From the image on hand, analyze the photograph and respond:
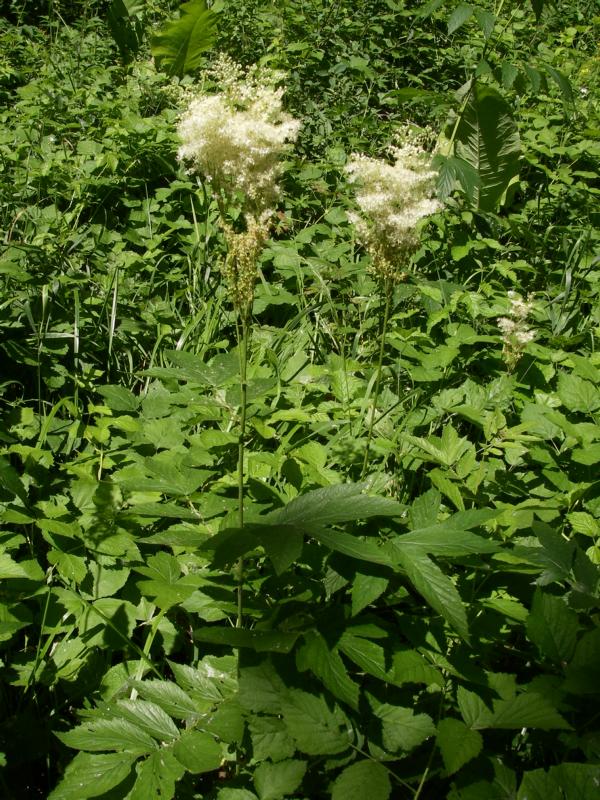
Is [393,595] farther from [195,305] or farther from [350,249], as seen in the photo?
[350,249]

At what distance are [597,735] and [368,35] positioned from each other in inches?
221

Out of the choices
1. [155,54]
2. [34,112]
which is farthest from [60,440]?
[155,54]

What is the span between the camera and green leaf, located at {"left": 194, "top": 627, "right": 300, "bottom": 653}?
1.23 metres

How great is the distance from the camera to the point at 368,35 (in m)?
5.55

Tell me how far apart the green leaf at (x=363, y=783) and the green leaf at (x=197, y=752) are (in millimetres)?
224

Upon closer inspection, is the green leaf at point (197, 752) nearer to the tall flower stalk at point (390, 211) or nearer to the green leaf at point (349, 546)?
the green leaf at point (349, 546)

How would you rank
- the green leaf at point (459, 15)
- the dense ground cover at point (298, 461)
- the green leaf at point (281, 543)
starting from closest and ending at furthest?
the green leaf at point (281, 543), the dense ground cover at point (298, 461), the green leaf at point (459, 15)

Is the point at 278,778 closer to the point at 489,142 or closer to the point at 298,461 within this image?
the point at 298,461

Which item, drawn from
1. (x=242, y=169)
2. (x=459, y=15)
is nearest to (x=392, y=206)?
(x=242, y=169)

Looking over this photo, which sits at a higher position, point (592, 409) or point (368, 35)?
point (368, 35)

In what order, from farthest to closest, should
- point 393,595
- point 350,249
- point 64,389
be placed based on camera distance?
1. point 350,249
2. point 64,389
3. point 393,595

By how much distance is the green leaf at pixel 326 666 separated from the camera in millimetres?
1172

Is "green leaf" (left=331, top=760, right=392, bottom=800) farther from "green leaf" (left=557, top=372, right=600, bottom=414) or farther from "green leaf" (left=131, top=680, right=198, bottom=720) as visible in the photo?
"green leaf" (left=557, top=372, right=600, bottom=414)

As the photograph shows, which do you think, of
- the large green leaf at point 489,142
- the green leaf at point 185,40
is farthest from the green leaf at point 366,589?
the green leaf at point 185,40
